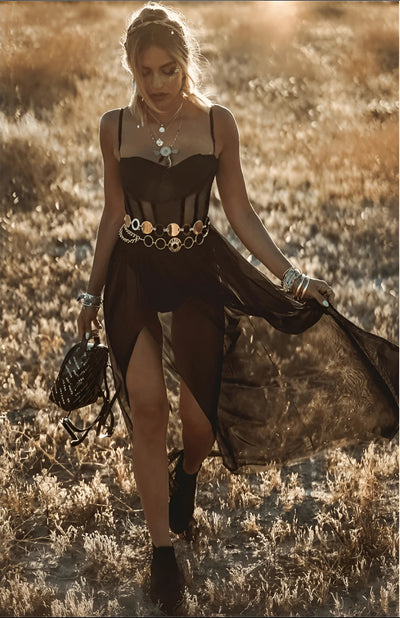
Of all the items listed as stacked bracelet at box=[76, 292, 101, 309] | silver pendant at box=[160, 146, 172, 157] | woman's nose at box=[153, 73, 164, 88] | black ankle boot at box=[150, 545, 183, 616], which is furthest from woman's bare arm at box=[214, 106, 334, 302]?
black ankle boot at box=[150, 545, 183, 616]

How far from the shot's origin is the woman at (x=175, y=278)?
4.50 meters

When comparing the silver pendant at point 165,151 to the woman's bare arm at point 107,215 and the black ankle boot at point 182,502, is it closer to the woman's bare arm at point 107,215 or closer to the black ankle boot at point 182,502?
the woman's bare arm at point 107,215

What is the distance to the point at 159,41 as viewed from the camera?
4.34 meters

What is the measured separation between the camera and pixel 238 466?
212 inches

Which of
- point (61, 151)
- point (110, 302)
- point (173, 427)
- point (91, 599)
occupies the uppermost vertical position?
point (61, 151)

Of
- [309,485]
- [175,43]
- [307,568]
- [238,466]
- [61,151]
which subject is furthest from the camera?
[61,151]

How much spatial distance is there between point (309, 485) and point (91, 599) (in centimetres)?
191

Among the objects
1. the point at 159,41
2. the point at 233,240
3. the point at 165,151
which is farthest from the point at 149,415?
the point at 233,240

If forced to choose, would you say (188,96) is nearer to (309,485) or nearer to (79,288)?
(309,485)

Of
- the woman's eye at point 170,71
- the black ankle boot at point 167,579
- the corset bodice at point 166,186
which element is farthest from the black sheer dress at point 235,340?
the black ankle boot at point 167,579

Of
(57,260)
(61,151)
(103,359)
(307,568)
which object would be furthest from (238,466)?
(61,151)

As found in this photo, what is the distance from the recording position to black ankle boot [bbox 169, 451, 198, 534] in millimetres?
5297

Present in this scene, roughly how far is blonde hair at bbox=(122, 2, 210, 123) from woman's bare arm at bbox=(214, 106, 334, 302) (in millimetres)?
286

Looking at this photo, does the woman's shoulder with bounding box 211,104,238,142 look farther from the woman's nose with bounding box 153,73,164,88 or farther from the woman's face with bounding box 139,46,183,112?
the woman's nose with bounding box 153,73,164,88
